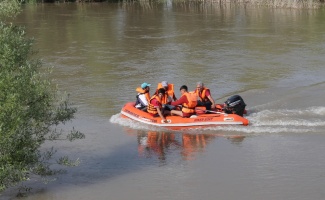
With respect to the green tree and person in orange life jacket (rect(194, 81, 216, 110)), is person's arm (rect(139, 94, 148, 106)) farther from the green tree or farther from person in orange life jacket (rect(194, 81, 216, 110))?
the green tree

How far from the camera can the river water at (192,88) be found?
1162 centimetres

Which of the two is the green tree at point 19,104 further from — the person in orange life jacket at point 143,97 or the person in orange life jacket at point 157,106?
the person in orange life jacket at point 143,97

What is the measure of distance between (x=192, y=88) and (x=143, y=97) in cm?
382

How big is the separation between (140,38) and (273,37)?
5657mm

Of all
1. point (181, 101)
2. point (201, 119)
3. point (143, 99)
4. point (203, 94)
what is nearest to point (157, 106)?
point (181, 101)

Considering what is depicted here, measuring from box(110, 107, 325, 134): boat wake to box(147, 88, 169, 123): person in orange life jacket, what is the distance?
32 centimetres

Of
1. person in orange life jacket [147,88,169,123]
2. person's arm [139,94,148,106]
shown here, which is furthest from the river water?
person's arm [139,94,148,106]

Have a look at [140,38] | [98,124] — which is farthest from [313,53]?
[98,124]

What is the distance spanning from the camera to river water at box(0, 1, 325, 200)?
1162 cm

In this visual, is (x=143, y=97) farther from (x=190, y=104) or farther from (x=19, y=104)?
(x=19, y=104)

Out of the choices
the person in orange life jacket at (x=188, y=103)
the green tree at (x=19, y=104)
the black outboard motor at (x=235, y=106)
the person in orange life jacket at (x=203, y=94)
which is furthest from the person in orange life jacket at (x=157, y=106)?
the green tree at (x=19, y=104)

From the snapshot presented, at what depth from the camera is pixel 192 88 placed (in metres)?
19.3

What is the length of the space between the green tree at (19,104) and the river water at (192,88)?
1.44m

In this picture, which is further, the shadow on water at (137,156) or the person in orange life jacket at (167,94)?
the person in orange life jacket at (167,94)
